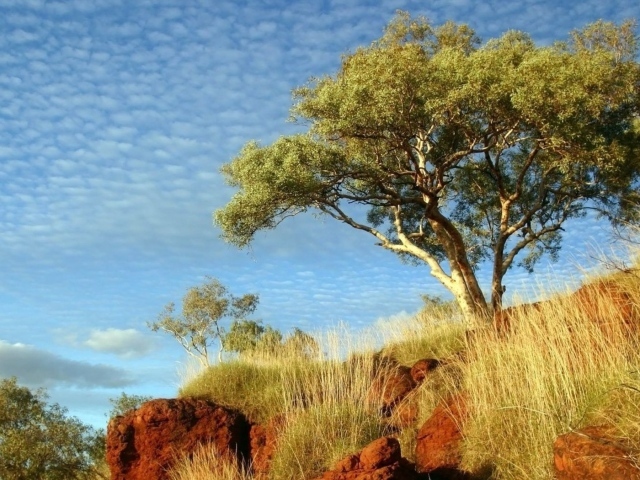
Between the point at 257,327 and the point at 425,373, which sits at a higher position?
the point at 257,327

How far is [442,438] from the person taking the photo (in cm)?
995

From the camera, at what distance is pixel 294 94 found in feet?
77.1

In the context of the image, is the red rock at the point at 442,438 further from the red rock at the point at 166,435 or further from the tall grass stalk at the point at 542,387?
the red rock at the point at 166,435

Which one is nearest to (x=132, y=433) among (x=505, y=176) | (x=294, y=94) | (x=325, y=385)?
(x=325, y=385)

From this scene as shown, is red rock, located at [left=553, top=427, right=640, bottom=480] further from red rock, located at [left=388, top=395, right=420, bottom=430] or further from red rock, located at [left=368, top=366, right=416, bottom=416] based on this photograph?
red rock, located at [left=368, top=366, right=416, bottom=416]

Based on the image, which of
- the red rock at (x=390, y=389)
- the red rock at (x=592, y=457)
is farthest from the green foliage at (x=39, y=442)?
the red rock at (x=592, y=457)

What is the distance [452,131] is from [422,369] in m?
11.6

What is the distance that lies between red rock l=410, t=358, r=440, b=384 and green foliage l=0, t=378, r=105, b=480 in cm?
1344

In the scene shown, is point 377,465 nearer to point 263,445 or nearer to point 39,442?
point 263,445

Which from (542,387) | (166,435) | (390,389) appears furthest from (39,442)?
(542,387)

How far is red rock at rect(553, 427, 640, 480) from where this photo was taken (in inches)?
260

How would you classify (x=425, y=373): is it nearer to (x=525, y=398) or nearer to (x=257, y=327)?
(x=525, y=398)

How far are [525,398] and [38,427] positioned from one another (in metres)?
20.6

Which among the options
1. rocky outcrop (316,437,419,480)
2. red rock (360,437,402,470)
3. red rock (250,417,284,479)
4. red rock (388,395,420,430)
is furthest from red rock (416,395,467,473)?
red rock (250,417,284,479)
